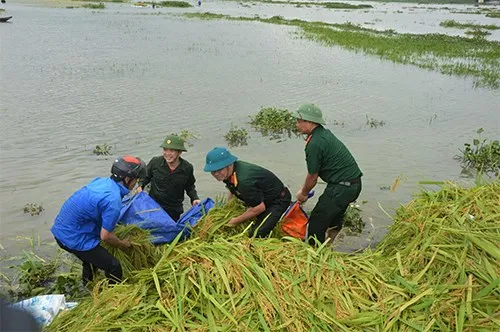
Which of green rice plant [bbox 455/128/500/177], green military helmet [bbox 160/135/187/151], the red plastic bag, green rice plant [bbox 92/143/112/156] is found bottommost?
green rice plant [bbox 92/143/112/156]

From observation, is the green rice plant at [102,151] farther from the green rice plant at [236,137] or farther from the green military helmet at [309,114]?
the green military helmet at [309,114]

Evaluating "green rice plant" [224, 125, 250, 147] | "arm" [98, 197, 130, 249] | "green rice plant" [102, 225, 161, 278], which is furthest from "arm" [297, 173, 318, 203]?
"green rice plant" [224, 125, 250, 147]

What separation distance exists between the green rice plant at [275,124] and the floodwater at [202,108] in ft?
2.14

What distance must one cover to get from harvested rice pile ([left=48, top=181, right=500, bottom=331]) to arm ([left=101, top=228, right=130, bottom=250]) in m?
0.53

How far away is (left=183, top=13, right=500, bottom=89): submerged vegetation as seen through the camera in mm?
19047

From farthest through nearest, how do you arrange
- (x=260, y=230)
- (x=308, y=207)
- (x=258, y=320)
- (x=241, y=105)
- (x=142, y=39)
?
1. (x=142, y=39)
2. (x=241, y=105)
3. (x=308, y=207)
4. (x=260, y=230)
5. (x=258, y=320)

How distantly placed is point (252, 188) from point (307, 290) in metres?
1.42

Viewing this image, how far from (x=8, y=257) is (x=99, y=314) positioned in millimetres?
2929

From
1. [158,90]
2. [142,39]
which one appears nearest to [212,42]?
[142,39]

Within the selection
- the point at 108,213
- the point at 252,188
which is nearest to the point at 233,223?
the point at 252,188

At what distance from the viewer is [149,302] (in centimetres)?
343

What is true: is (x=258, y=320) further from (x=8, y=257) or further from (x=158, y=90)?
(x=158, y=90)

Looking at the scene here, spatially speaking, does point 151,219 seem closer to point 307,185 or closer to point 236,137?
point 307,185

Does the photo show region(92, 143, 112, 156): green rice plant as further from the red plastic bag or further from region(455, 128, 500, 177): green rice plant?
region(455, 128, 500, 177): green rice plant
